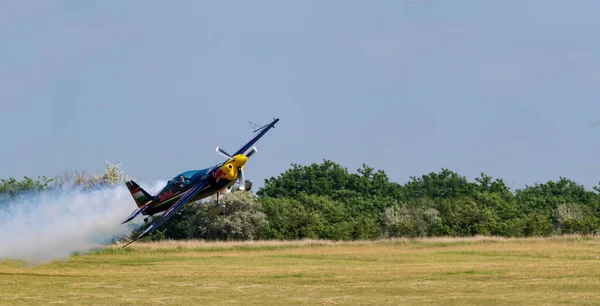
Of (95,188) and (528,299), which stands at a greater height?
(95,188)

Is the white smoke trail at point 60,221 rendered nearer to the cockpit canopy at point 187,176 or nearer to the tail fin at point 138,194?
the tail fin at point 138,194

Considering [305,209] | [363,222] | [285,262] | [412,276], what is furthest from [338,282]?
[305,209]

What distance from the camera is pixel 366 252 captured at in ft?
196

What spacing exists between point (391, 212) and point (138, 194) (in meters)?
32.9

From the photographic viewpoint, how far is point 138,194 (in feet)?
146

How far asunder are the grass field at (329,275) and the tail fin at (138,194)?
134 inches

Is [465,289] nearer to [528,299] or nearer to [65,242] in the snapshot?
[528,299]

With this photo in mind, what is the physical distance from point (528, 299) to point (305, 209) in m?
54.5

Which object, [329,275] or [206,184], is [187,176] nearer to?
[206,184]

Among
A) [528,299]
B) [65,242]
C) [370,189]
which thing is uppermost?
[370,189]

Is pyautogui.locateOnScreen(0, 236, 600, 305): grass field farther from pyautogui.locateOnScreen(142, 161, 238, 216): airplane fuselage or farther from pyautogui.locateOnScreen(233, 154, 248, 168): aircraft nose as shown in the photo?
pyautogui.locateOnScreen(233, 154, 248, 168): aircraft nose

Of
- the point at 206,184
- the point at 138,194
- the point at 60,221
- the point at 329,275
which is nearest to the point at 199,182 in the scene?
the point at 206,184

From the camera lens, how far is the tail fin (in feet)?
145

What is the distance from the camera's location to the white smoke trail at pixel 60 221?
4478 centimetres
